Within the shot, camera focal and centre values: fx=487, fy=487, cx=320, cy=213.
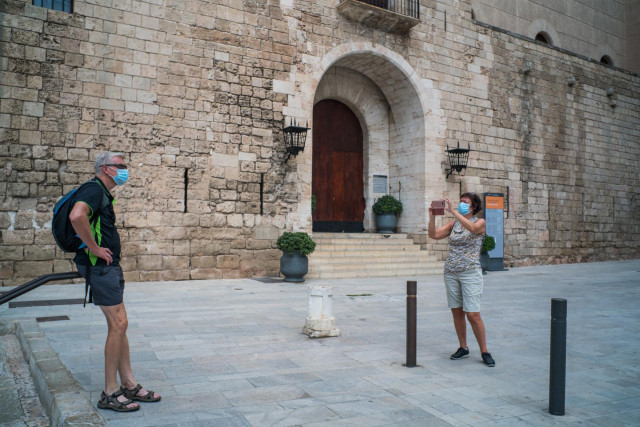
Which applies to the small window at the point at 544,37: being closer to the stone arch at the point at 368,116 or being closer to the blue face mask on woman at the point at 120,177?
the stone arch at the point at 368,116

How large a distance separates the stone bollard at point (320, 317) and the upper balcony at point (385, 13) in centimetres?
892

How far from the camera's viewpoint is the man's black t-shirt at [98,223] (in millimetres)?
2980

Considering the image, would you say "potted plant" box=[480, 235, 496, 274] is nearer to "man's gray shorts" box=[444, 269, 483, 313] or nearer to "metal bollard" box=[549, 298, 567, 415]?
"man's gray shorts" box=[444, 269, 483, 313]

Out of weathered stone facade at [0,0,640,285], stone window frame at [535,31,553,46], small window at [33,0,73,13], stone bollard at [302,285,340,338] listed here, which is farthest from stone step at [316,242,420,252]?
stone window frame at [535,31,553,46]

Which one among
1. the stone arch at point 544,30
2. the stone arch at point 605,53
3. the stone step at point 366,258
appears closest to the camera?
the stone step at point 366,258

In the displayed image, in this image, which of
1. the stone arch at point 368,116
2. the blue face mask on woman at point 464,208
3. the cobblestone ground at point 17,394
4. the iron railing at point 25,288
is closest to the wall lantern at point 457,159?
the stone arch at point 368,116

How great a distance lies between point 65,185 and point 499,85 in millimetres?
12403

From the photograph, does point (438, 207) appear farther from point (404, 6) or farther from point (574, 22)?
point (574, 22)

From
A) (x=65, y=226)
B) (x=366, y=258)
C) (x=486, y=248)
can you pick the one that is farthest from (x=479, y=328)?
(x=486, y=248)

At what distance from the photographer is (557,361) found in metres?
3.08

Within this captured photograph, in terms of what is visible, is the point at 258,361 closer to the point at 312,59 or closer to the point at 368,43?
the point at 312,59

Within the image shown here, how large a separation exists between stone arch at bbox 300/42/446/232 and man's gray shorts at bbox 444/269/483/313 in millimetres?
9097

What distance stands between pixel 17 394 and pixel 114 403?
3.80 ft

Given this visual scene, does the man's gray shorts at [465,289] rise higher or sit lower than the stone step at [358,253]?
higher
